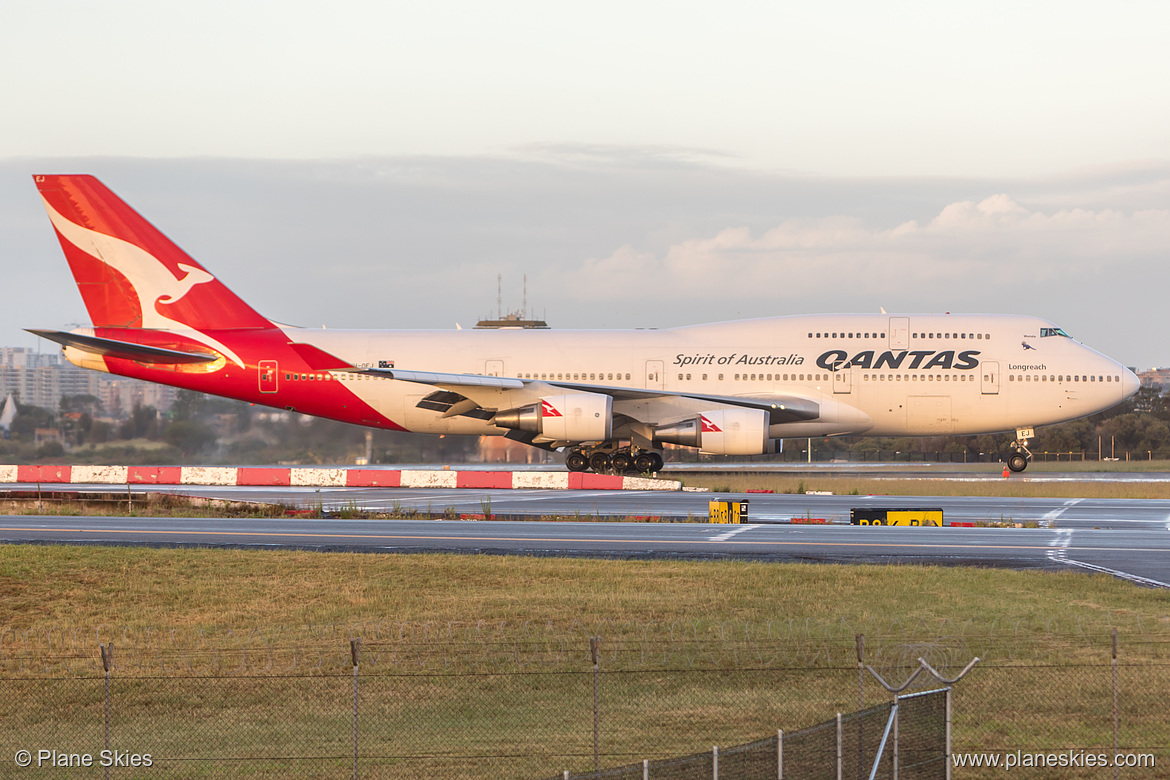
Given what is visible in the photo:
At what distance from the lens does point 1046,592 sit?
19219 mm

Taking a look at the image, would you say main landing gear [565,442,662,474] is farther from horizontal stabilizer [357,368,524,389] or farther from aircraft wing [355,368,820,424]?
horizontal stabilizer [357,368,524,389]

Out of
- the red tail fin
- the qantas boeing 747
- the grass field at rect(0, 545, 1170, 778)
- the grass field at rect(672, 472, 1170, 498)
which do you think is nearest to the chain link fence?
the grass field at rect(0, 545, 1170, 778)

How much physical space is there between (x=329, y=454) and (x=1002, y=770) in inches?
1705

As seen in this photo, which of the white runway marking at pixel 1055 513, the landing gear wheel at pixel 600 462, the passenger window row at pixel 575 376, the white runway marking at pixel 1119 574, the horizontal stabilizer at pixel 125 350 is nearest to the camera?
the white runway marking at pixel 1119 574

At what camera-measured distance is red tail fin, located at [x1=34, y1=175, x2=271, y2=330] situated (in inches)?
1718

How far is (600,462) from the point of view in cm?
4416

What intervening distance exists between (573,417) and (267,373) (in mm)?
12347

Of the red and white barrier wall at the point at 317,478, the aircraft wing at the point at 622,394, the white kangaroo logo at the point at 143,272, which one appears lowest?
the red and white barrier wall at the point at 317,478

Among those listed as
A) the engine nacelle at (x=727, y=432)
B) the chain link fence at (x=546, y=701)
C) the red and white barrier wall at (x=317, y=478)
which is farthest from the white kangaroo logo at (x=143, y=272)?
the chain link fence at (x=546, y=701)

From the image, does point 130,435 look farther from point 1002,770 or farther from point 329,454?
point 1002,770

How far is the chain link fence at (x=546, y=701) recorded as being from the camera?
11.2 meters

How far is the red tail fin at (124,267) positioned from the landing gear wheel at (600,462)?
15472mm

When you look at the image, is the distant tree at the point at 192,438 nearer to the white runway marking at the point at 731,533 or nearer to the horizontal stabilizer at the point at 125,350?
the horizontal stabilizer at the point at 125,350

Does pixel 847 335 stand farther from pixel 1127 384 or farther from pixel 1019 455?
pixel 1127 384
